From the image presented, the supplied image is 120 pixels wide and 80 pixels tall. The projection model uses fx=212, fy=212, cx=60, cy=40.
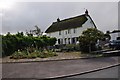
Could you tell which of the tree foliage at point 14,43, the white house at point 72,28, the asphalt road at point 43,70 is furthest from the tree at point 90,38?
the white house at point 72,28

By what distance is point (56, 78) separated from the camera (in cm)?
1077

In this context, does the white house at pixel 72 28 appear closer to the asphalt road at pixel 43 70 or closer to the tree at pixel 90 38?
the tree at pixel 90 38

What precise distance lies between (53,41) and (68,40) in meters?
13.9

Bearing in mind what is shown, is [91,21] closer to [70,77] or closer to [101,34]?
[101,34]

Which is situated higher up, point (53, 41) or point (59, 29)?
point (59, 29)

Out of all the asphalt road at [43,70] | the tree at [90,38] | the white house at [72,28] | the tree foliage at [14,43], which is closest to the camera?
the asphalt road at [43,70]

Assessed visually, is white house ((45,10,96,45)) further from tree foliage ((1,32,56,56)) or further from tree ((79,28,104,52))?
tree ((79,28,104,52))

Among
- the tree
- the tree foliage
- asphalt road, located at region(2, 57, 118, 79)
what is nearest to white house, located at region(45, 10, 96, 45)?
the tree foliage

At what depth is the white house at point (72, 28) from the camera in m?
52.1

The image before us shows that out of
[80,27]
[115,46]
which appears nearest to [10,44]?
[115,46]

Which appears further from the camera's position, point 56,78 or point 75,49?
point 75,49

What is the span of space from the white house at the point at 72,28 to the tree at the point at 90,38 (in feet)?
77.0

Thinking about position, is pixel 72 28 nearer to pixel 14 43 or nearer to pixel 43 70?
pixel 14 43

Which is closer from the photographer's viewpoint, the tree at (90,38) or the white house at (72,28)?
the tree at (90,38)
